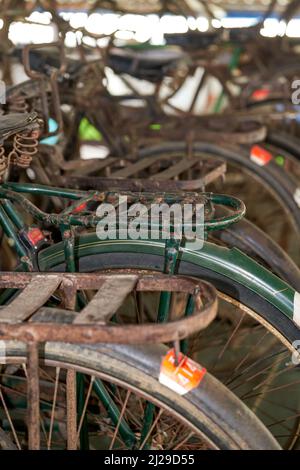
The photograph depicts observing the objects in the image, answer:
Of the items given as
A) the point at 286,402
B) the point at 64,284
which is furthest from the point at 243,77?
the point at 64,284

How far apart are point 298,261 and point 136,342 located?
2747 millimetres

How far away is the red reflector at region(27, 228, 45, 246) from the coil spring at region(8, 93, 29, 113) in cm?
61

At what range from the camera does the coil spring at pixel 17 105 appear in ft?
7.62

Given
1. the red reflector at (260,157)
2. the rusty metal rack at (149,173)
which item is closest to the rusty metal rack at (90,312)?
the rusty metal rack at (149,173)

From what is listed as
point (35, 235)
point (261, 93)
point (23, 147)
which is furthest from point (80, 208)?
point (261, 93)

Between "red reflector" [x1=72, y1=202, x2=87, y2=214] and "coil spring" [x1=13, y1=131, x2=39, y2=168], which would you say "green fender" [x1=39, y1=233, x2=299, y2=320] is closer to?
"red reflector" [x1=72, y1=202, x2=87, y2=214]

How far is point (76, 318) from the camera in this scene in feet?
4.28

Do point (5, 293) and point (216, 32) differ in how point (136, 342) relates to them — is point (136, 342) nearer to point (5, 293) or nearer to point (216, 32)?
point (5, 293)

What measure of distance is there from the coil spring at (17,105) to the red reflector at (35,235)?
610 millimetres

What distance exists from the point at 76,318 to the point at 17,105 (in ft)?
4.04

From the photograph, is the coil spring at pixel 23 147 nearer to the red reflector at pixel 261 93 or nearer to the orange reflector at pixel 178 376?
the orange reflector at pixel 178 376

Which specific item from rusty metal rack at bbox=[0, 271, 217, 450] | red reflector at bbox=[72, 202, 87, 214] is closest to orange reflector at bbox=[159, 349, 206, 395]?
rusty metal rack at bbox=[0, 271, 217, 450]

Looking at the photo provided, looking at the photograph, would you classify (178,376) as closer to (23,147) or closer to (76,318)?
(76,318)

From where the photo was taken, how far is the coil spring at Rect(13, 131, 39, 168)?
1.96 metres
